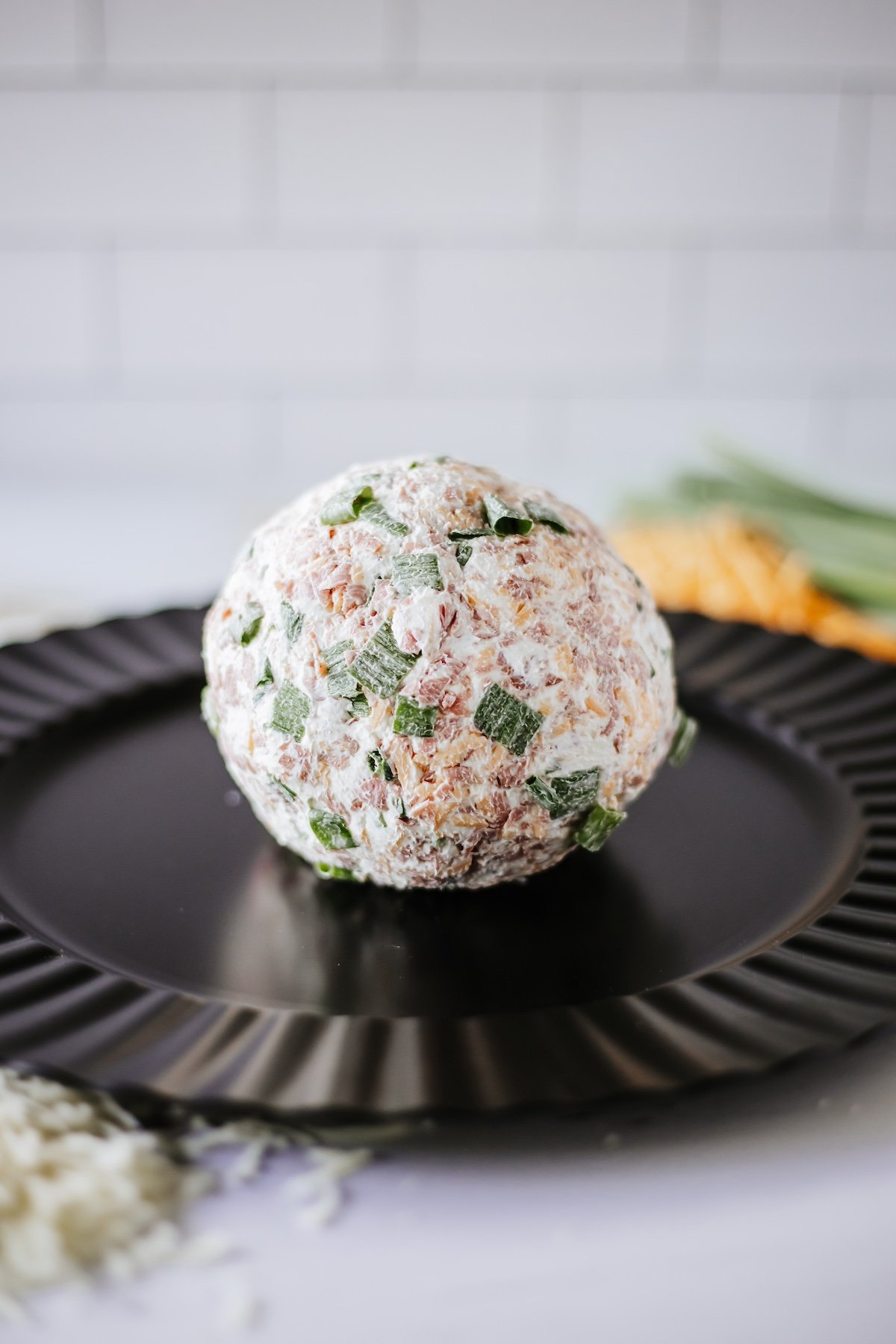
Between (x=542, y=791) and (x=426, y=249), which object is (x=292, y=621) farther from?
(x=426, y=249)

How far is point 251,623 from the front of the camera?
2.82 feet

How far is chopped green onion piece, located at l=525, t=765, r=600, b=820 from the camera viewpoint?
817 millimetres

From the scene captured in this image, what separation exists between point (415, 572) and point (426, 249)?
1.50 m

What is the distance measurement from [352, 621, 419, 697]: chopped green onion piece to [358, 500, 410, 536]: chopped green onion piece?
0.07m

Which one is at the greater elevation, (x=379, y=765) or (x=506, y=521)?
(x=506, y=521)

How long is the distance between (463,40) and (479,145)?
0.16 m

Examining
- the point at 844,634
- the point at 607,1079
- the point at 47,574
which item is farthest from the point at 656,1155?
the point at 47,574

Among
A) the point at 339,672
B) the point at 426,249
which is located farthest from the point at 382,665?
the point at 426,249

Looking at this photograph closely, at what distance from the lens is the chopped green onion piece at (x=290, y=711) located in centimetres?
82

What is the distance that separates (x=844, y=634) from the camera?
1.45m

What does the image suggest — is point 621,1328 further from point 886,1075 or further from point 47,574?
point 47,574

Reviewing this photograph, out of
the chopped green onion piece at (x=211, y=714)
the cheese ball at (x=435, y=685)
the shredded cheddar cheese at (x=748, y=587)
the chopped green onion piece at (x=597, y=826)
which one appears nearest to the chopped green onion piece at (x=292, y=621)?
the cheese ball at (x=435, y=685)

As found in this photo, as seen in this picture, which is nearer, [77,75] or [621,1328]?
[621,1328]

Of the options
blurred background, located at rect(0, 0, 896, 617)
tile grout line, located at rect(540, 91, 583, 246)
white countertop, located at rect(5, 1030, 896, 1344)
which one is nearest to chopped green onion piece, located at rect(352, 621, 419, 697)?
white countertop, located at rect(5, 1030, 896, 1344)
